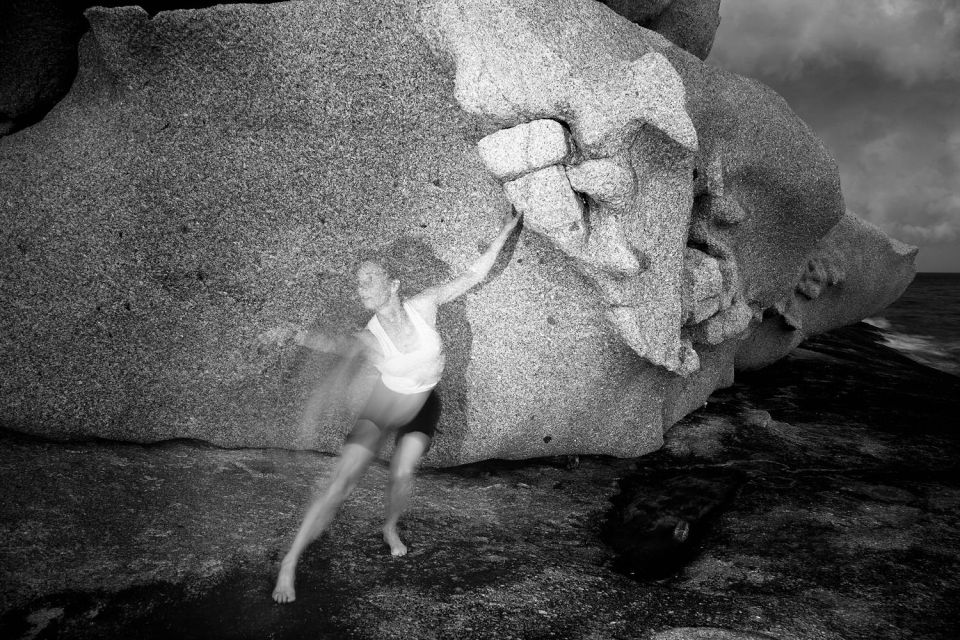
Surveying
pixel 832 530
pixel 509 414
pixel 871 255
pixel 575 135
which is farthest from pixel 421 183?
pixel 871 255

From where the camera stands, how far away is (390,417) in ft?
9.79

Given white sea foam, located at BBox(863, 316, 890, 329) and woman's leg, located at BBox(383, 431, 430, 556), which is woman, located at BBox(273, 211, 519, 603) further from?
white sea foam, located at BBox(863, 316, 890, 329)

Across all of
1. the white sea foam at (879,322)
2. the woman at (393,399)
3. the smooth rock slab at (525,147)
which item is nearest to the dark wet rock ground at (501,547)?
the woman at (393,399)

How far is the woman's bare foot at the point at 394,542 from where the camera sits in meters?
2.95

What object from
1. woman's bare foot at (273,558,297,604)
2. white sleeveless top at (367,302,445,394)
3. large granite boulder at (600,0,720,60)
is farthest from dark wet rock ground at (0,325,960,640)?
large granite boulder at (600,0,720,60)

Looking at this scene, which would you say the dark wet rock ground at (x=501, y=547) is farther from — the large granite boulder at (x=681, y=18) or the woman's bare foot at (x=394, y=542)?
the large granite boulder at (x=681, y=18)

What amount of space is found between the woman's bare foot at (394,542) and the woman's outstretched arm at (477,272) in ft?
4.39

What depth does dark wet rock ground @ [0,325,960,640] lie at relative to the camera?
246cm

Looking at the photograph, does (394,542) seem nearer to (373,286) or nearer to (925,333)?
(373,286)

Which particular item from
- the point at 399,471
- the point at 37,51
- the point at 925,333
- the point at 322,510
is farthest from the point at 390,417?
the point at 925,333

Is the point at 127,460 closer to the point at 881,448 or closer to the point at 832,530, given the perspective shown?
the point at 832,530

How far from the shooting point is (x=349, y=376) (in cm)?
418

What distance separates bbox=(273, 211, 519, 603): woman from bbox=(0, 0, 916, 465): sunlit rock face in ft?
3.17

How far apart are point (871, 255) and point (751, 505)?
8323mm
